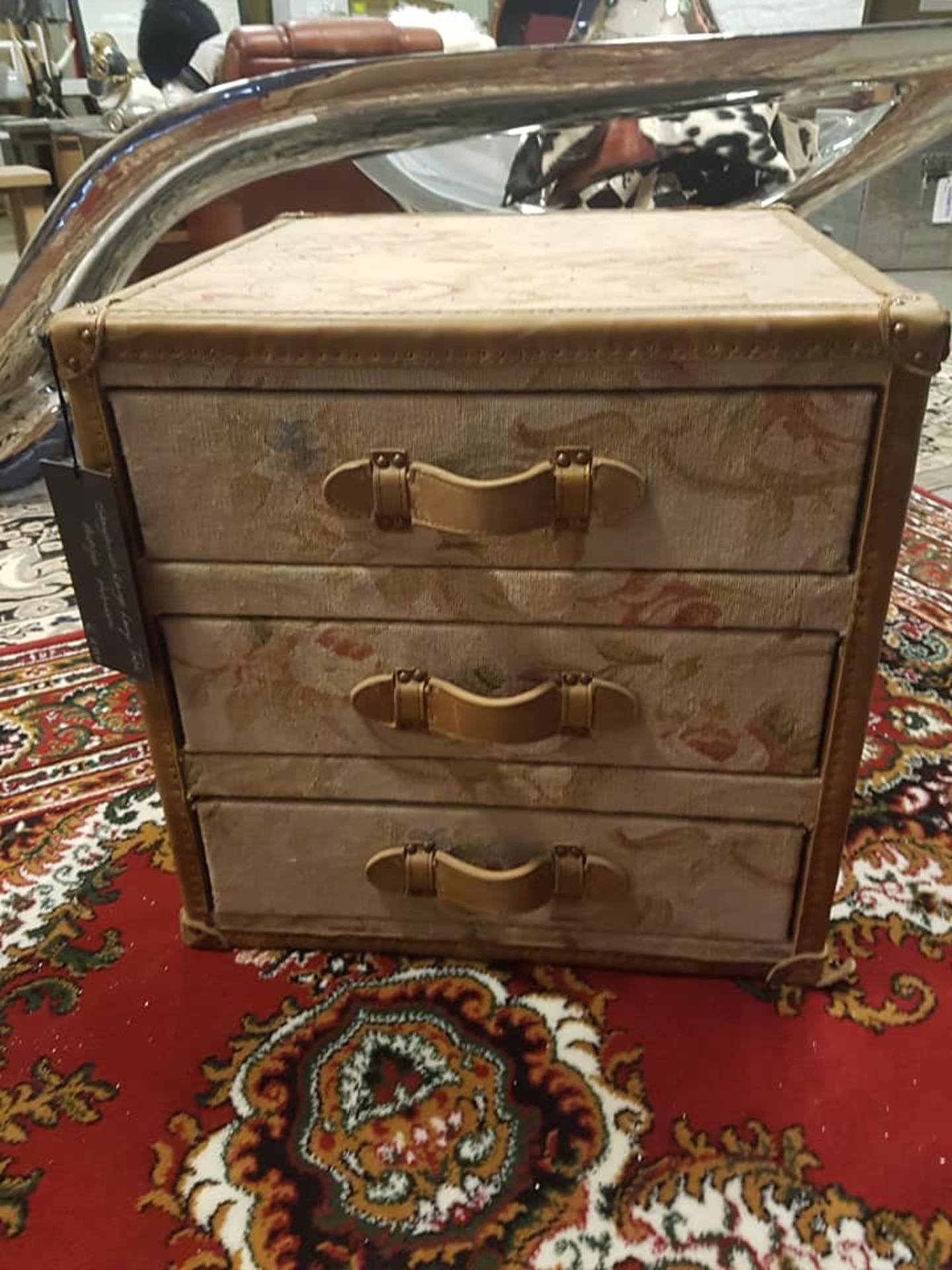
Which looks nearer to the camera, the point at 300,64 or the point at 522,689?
the point at 522,689

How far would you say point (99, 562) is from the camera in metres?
0.64

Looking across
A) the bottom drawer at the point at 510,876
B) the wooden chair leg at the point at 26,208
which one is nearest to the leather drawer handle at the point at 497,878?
the bottom drawer at the point at 510,876

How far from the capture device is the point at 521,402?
572 mm

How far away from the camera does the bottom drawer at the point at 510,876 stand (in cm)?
72

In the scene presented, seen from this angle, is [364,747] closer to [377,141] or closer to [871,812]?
[871,812]

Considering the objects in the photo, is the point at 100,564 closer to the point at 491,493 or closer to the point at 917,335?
the point at 491,493

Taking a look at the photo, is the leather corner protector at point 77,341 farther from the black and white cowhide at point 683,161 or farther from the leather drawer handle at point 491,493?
the black and white cowhide at point 683,161

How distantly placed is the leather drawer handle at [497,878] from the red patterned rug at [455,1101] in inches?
3.8

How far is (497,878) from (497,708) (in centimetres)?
15

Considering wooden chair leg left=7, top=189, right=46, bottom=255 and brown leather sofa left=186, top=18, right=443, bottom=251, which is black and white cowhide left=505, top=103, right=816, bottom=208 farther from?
wooden chair leg left=7, top=189, right=46, bottom=255

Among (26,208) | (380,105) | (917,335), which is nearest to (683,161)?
(380,105)

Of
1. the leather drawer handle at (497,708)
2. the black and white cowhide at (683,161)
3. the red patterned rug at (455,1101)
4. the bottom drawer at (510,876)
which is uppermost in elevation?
→ the black and white cowhide at (683,161)

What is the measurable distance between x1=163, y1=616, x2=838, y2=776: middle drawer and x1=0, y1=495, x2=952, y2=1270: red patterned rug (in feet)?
0.71

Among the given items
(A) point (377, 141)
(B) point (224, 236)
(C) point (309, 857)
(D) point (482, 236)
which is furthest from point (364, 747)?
(B) point (224, 236)
